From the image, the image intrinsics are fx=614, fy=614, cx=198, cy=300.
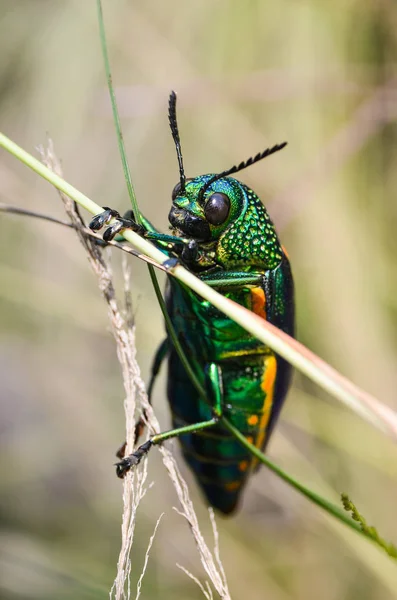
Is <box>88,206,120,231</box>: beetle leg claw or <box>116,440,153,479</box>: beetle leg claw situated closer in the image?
<box>88,206,120,231</box>: beetle leg claw

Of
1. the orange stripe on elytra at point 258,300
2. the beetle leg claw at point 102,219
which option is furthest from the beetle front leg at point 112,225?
the orange stripe on elytra at point 258,300

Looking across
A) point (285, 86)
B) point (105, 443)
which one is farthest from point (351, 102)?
point (105, 443)

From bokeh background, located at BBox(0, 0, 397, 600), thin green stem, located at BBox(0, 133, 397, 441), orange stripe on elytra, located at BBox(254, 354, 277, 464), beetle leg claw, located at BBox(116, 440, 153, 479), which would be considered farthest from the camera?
bokeh background, located at BBox(0, 0, 397, 600)

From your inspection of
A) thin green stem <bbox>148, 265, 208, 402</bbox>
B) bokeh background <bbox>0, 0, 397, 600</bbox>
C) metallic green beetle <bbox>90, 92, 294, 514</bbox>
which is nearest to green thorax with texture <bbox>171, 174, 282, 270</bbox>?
metallic green beetle <bbox>90, 92, 294, 514</bbox>

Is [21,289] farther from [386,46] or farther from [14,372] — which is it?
[386,46]

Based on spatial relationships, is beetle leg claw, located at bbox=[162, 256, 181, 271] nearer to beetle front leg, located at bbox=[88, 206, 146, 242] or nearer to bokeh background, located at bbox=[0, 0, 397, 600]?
beetle front leg, located at bbox=[88, 206, 146, 242]

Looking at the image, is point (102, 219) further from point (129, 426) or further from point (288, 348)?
point (288, 348)

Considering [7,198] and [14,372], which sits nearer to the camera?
[7,198]
